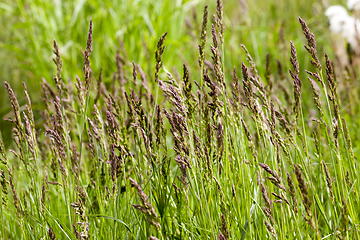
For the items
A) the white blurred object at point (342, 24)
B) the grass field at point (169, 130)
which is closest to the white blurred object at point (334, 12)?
the white blurred object at point (342, 24)

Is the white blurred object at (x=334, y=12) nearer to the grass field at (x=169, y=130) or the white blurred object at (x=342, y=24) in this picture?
the white blurred object at (x=342, y=24)

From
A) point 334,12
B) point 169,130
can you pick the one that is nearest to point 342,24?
point 334,12

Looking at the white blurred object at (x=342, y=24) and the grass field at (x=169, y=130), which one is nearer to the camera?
the grass field at (x=169, y=130)

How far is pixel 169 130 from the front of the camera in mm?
2215

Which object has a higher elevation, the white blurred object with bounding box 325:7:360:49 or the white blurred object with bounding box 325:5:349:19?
the white blurred object with bounding box 325:5:349:19

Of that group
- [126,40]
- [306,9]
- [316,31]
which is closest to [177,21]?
[126,40]

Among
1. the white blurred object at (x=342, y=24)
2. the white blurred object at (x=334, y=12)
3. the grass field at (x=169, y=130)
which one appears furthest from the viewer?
the white blurred object at (x=334, y=12)

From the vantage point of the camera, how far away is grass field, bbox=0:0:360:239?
98cm

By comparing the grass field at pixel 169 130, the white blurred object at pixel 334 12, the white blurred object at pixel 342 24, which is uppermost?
the white blurred object at pixel 334 12

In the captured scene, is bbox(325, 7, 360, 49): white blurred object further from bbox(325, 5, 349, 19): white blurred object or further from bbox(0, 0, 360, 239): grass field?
bbox(0, 0, 360, 239): grass field

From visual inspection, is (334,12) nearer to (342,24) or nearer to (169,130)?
(342,24)

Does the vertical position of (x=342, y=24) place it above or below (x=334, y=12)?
below

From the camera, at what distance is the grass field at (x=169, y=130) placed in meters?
0.98

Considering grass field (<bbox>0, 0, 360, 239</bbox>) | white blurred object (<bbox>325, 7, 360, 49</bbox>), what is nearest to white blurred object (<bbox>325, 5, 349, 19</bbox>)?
white blurred object (<bbox>325, 7, 360, 49</bbox>)
